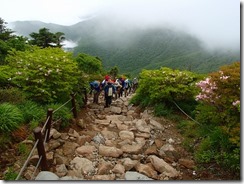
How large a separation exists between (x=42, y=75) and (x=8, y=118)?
A: 2224 mm

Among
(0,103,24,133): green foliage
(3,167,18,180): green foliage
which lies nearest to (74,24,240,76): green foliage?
(0,103,24,133): green foliage

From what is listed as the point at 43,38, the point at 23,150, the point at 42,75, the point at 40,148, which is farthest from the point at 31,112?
the point at 43,38

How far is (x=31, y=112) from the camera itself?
19.9 feet

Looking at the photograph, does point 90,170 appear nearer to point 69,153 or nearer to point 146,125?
point 69,153

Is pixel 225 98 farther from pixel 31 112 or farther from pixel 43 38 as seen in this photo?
pixel 43 38

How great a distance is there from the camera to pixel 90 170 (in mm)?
4953

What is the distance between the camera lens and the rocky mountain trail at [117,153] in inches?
189

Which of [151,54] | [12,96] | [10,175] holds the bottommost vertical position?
[151,54]

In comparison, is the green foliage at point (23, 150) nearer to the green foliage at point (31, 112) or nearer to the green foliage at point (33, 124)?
the green foliage at point (33, 124)

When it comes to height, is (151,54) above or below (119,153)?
below

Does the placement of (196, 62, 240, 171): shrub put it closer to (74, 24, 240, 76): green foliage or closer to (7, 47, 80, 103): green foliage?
(7, 47, 80, 103): green foliage

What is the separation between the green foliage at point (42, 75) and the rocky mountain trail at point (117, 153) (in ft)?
3.45

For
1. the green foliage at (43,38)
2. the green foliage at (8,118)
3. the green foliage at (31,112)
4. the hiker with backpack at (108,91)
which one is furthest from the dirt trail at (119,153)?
the green foliage at (43,38)

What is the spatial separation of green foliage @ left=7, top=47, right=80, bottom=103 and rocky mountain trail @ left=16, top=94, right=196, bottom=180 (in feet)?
3.45
